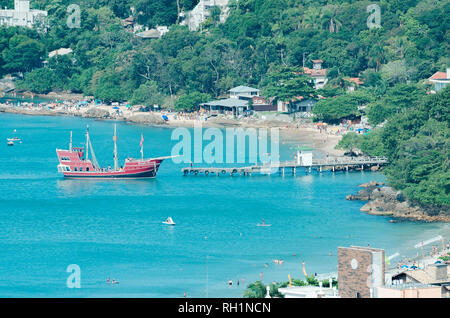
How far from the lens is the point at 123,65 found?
389 feet

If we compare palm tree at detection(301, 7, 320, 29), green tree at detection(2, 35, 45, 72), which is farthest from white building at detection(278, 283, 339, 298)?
green tree at detection(2, 35, 45, 72)

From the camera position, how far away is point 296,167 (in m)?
75.0

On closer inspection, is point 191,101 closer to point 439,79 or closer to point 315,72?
point 315,72

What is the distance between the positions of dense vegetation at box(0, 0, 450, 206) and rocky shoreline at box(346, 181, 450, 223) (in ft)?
31.5

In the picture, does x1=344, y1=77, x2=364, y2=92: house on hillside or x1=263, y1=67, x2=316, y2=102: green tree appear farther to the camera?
x1=344, y1=77, x2=364, y2=92: house on hillside

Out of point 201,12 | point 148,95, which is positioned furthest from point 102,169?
point 201,12

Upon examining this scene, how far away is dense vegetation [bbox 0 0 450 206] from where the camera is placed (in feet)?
323

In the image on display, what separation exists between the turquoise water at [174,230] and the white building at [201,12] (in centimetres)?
5566

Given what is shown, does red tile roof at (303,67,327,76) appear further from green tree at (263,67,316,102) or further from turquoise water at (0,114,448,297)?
turquoise water at (0,114,448,297)

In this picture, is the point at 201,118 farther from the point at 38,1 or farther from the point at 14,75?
the point at 38,1

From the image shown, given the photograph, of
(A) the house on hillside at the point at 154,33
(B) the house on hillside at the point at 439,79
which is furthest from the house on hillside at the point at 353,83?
(A) the house on hillside at the point at 154,33

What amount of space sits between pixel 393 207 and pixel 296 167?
1601 cm

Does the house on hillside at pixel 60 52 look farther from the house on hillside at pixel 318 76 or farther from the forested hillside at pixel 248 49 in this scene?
the house on hillside at pixel 318 76
